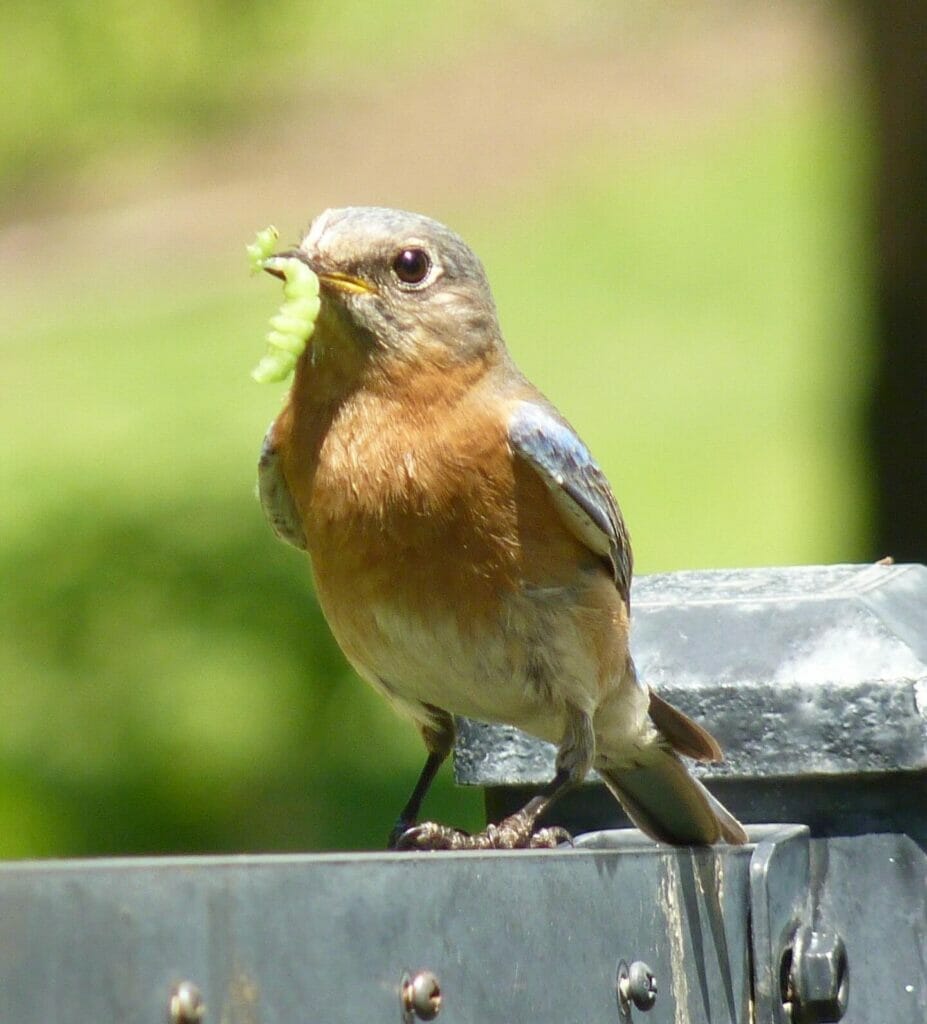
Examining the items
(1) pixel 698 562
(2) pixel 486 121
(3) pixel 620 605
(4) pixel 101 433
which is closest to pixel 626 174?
(2) pixel 486 121

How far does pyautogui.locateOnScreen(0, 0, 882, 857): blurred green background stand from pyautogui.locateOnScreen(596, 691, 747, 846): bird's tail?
3960 millimetres

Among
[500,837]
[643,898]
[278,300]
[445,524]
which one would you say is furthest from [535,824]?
[278,300]

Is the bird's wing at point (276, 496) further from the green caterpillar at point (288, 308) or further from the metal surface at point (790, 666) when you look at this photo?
the metal surface at point (790, 666)

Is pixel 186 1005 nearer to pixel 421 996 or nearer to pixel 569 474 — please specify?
pixel 421 996

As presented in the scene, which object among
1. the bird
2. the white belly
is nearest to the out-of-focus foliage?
the bird

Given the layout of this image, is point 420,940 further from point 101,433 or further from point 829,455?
point 101,433

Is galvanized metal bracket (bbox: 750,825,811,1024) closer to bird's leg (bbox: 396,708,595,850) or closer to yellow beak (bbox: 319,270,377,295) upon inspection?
bird's leg (bbox: 396,708,595,850)

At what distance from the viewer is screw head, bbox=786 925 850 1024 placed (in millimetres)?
3203

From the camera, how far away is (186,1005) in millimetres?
1938

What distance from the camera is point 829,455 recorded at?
15648mm

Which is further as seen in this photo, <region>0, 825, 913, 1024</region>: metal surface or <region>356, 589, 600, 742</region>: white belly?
<region>356, 589, 600, 742</region>: white belly

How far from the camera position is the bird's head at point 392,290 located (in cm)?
450

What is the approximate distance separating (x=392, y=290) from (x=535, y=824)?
54.9 inches

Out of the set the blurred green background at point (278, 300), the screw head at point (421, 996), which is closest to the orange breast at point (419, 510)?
the screw head at point (421, 996)
